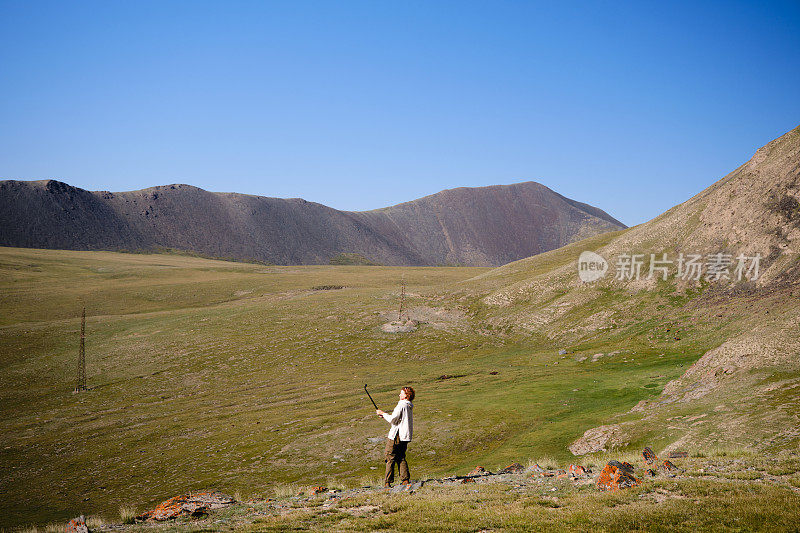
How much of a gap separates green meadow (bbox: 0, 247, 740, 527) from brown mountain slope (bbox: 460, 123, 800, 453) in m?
1.61

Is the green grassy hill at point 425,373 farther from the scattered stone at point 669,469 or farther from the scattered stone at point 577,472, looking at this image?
the scattered stone at point 577,472

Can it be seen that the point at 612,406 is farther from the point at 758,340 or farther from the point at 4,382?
the point at 4,382

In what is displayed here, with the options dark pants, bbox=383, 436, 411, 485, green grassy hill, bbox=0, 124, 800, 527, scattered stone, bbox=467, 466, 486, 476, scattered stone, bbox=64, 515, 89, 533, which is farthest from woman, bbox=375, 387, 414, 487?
green grassy hill, bbox=0, 124, 800, 527

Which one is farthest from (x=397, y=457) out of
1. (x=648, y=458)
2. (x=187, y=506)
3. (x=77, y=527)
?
(x=77, y=527)

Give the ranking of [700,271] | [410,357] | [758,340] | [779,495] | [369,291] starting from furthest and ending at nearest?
[369,291]
[410,357]
[700,271]
[758,340]
[779,495]

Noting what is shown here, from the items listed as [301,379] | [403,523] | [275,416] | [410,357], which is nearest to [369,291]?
[410,357]

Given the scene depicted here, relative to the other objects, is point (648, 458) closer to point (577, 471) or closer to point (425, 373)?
point (577, 471)

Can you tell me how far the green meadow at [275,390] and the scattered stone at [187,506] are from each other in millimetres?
4614

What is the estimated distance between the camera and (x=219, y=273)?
7032 inches

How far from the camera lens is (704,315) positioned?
5744 cm

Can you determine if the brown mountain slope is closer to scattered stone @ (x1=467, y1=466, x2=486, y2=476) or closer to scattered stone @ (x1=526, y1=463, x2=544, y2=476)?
scattered stone @ (x1=526, y1=463, x2=544, y2=476)

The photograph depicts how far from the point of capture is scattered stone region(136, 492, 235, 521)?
57.1 ft

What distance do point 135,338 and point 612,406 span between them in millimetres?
80332

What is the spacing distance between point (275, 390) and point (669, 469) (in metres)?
51.2
